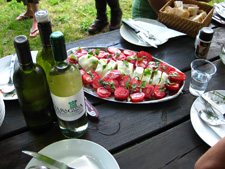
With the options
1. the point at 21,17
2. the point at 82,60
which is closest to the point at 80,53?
the point at 82,60

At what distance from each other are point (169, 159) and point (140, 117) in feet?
0.70

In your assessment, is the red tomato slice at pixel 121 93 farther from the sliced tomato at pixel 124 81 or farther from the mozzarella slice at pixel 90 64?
the mozzarella slice at pixel 90 64

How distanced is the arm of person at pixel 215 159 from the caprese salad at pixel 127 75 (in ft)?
1.16

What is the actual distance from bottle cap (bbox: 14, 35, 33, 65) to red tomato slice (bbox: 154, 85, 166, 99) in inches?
22.4

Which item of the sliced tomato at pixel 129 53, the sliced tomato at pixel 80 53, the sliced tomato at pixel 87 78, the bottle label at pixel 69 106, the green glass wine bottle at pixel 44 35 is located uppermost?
the green glass wine bottle at pixel 44 35

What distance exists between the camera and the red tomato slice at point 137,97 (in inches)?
38.2

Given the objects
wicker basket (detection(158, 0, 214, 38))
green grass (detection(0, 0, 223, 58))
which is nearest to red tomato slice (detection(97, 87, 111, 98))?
wicker basket (detection(158, 0, 214, 38))

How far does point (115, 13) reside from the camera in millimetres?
2818

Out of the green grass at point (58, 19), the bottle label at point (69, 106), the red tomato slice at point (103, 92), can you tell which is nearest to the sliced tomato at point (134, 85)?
the red tomato slice at point (103, 92)

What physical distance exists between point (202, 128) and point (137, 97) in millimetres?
289

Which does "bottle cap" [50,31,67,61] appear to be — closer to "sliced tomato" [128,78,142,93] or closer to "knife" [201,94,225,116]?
"sliced tomato" [128,78,142,93]

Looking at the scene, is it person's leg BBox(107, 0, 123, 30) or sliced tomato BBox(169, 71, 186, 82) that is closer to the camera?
sliced tomato BBox(169, 71, 186, 82)

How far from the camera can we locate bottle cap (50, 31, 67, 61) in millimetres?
559

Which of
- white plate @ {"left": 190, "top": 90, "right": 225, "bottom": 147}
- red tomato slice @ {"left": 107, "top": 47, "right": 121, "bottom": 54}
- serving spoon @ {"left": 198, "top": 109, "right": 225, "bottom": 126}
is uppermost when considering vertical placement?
red tomato slice @ {"left": 107, "top": 47, "right": 121, "bottom": 54}
